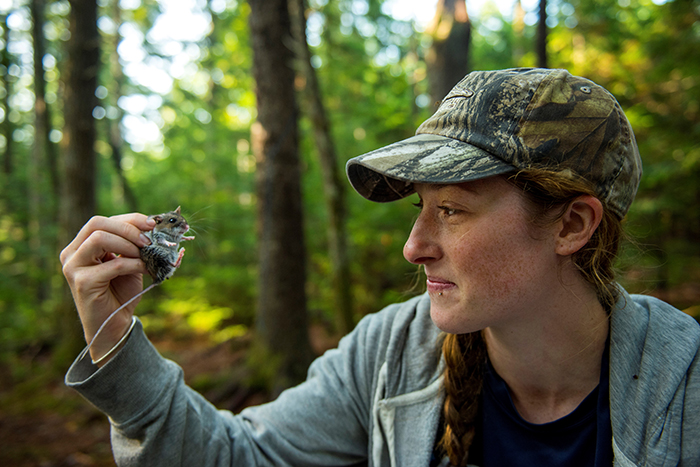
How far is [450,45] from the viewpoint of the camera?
21.3 ft

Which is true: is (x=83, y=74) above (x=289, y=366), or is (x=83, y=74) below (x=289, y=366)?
above

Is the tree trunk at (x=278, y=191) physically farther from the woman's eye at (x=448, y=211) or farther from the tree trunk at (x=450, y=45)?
the woman's eye at (x=448, y=211)

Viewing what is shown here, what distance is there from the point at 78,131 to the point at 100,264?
21.4ft

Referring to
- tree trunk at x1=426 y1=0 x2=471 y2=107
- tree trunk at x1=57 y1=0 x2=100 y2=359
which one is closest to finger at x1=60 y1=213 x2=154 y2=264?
tree trunk at x1=57 y1=0 x2=100 y2=359

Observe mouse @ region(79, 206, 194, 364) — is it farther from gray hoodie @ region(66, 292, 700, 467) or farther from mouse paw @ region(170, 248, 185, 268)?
gray hoodie @ region(66, 292, 700, 467)

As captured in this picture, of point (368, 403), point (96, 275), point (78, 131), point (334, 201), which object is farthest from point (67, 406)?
point (368, 403)

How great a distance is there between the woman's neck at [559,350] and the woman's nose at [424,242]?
0.48 meters

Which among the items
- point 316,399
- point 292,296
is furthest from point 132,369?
point 292,296

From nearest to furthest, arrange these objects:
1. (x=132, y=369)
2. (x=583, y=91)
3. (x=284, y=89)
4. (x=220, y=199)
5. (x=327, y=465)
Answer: (x=583, y=91)
(x=132, y=369)
(x=327, y=465)
(x=284, y=89)
(x=220, y=199)

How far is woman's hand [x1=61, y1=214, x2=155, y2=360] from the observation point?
1368mm

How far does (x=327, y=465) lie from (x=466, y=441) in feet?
2.32

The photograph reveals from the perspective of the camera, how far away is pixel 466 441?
5.21 ft

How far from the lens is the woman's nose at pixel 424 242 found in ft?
4.68

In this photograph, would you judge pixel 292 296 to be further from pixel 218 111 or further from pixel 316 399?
pixel 218 111
